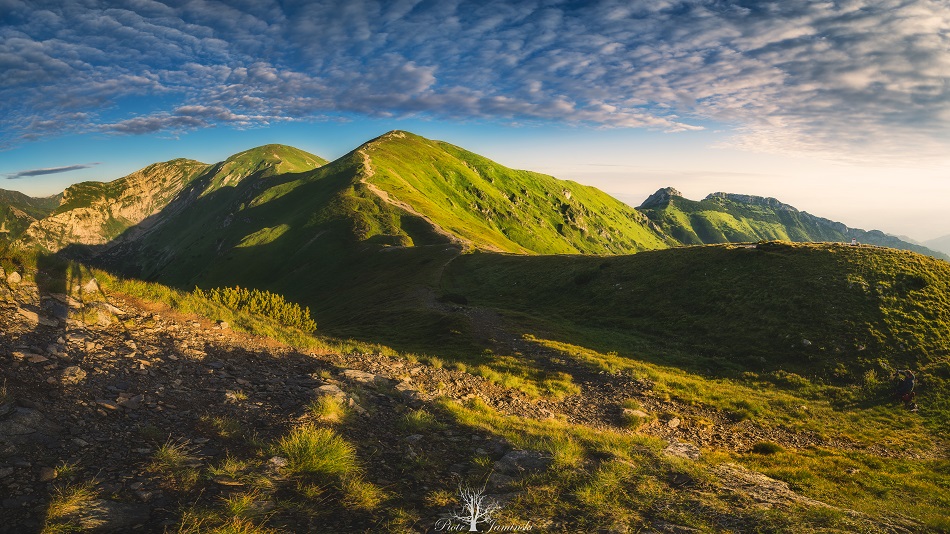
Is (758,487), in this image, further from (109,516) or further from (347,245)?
(347,245)

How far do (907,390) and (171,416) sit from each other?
126 feet

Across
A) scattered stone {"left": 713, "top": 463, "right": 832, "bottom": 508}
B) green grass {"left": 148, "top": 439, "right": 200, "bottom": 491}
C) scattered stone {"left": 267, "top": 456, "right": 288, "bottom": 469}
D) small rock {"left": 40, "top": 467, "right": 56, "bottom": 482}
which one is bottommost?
scattered stone {"left": 713, "top": 463, "right": 832, "bottom": 508}

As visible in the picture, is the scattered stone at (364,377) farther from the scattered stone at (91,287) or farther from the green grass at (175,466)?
the scattered stone at (91,287)

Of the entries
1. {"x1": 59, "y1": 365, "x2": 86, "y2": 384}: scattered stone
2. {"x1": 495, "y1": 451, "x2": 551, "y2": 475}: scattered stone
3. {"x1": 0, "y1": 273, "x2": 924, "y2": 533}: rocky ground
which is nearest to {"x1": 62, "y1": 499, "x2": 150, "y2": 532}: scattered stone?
{"x1": 0, "y1": 273, "x2": 924, "y2": 533}: rocky ground

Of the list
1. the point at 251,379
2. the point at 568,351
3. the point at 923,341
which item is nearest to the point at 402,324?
the point at 568,351

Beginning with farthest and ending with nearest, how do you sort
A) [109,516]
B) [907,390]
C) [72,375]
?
[907,390], [72,375], [109,516]

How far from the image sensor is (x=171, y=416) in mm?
8656

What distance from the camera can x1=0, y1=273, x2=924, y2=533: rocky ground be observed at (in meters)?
6.07

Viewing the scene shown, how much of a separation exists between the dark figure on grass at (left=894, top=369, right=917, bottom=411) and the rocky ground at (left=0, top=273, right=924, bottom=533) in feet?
76.2

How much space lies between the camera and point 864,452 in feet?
62.1

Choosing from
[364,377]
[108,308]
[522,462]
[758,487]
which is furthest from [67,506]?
[758,487]

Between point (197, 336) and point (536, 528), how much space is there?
1349 cm

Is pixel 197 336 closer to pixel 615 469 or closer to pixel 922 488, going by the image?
pixel 615 469

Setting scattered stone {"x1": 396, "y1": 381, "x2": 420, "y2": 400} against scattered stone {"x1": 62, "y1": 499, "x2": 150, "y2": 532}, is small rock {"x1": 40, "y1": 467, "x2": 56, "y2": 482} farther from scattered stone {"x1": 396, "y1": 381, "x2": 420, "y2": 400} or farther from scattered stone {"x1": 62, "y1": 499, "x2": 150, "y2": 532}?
scattered stone {"x1": 396, "y1": 381, "x2": 420, "y2": 400}
